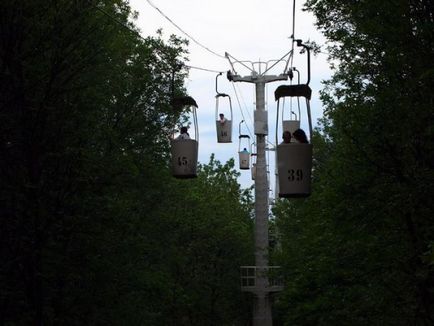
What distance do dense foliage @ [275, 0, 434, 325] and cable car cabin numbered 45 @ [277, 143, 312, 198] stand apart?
1.56 meters

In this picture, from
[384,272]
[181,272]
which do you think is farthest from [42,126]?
[181,272]

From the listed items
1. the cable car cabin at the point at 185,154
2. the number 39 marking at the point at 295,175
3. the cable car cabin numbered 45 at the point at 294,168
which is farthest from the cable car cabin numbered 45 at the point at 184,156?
the number 39 marking at the point at 295,175

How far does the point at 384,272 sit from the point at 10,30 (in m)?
8.51

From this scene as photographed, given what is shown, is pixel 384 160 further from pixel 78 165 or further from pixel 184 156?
pixel 78 165

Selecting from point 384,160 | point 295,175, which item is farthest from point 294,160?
point 384,160

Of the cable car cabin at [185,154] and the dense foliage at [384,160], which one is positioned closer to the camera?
the dense foliage at [384,160]

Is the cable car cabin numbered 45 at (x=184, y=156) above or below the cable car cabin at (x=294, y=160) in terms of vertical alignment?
above

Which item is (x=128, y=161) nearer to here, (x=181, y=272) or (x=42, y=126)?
(x=42, y=126)

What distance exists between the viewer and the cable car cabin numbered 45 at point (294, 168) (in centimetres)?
1321

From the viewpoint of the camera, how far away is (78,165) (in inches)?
593

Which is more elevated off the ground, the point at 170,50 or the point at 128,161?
the point at 170,50

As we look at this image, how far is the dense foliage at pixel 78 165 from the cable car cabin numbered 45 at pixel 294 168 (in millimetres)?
2761

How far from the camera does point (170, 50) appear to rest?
79.7 feet

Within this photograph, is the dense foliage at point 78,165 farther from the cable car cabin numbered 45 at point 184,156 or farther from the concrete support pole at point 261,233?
the concrete support pole at point 261,233
